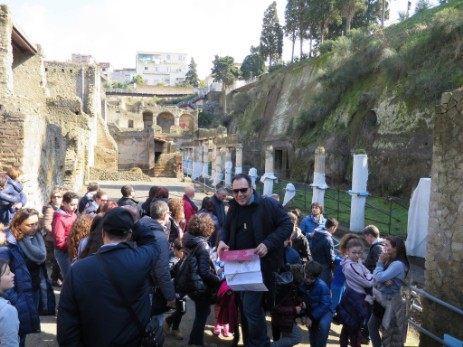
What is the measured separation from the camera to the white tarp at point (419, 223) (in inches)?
305

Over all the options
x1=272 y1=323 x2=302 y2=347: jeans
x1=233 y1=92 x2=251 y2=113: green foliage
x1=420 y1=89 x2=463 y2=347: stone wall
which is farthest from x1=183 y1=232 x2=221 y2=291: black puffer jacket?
x1=233 y1=92 x2=251 y2=113: green foliage

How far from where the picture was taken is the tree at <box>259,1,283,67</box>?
5184cm

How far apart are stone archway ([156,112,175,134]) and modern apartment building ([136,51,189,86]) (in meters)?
55.6

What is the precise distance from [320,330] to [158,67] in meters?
116

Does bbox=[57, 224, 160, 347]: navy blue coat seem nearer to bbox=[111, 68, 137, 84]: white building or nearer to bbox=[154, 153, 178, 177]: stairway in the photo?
bbox=[154, 153, 178, 177]: stairway

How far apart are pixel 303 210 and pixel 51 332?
33.0ft

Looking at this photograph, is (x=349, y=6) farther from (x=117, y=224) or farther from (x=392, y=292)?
(x=117, y=224)

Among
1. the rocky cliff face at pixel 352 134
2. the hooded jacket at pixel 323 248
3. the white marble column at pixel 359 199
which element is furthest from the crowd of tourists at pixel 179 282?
the rocky cliff face at pixel 352 134

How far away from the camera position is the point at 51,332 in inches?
175

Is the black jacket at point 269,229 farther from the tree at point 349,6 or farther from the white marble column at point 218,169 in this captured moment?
the tree at point 349,6

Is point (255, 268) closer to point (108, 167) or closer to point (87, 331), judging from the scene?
point (87, 331)

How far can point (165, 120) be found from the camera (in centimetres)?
5922

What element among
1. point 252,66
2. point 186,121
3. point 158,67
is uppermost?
point 158,67

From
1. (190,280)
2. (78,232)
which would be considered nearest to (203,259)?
(190,280)
